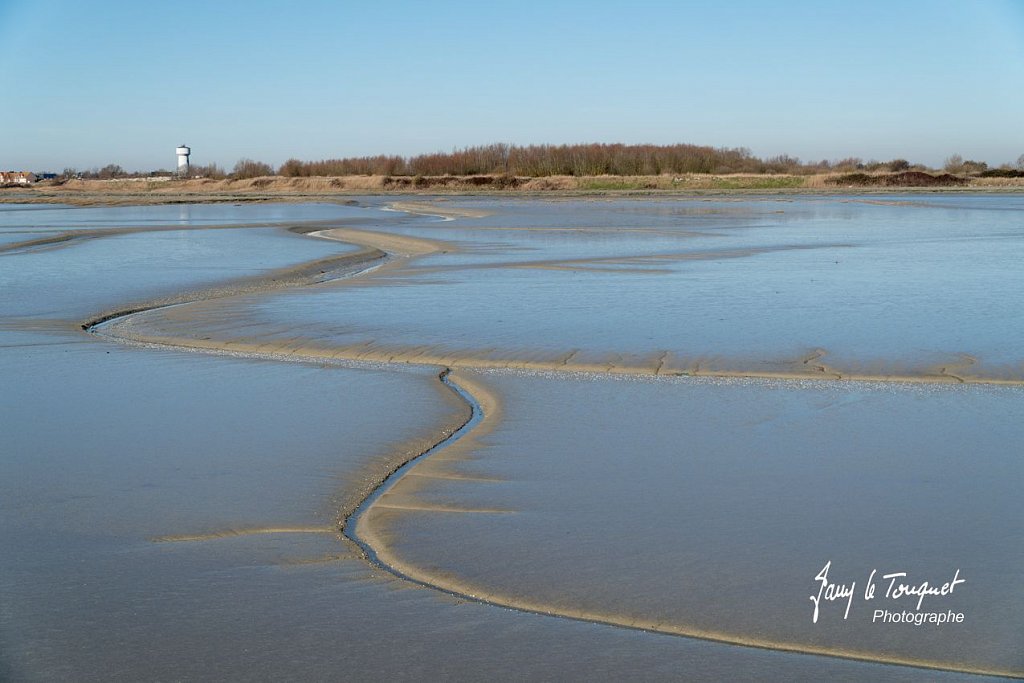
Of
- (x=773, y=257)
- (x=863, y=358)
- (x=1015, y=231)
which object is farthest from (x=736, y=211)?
(x=863, y=358)

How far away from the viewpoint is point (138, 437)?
19.6 ft

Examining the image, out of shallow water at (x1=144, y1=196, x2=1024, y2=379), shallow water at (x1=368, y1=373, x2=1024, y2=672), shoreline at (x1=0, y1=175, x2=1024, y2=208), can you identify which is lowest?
shallow water at (x1=368, y1=373, x2=1024, y2=672)

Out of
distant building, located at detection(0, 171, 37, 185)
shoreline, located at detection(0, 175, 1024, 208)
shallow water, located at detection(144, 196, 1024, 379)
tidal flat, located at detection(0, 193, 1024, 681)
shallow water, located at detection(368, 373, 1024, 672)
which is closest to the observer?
tidal flat, located at detection(0, 193, 1024, 681)

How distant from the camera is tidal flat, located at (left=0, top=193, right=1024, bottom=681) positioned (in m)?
3.31

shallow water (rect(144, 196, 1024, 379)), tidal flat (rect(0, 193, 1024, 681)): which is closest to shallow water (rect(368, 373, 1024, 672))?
tidal flat (rect(0, 193, 1024, 681))

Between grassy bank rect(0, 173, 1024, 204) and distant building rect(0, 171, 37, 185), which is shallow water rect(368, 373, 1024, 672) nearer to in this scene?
grassy bank rect(0, 173, 1024, 204)

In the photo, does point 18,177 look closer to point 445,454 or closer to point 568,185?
point 568,185

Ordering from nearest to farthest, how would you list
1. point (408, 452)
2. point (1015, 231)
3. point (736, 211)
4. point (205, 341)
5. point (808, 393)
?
point (408, 452), point (808, 393), point (205, 341), point (1015, 231), point (736, 211)

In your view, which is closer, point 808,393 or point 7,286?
point 808,393

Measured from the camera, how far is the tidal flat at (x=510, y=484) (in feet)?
10.9

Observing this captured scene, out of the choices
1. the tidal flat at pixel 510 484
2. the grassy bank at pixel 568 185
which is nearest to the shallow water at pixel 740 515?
the tidal flat at pixel 510 484

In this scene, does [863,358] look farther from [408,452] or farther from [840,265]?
[840,265]

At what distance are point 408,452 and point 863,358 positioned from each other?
4.18 meters

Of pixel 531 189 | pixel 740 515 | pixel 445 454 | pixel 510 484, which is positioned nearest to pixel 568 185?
pixel 531 189
